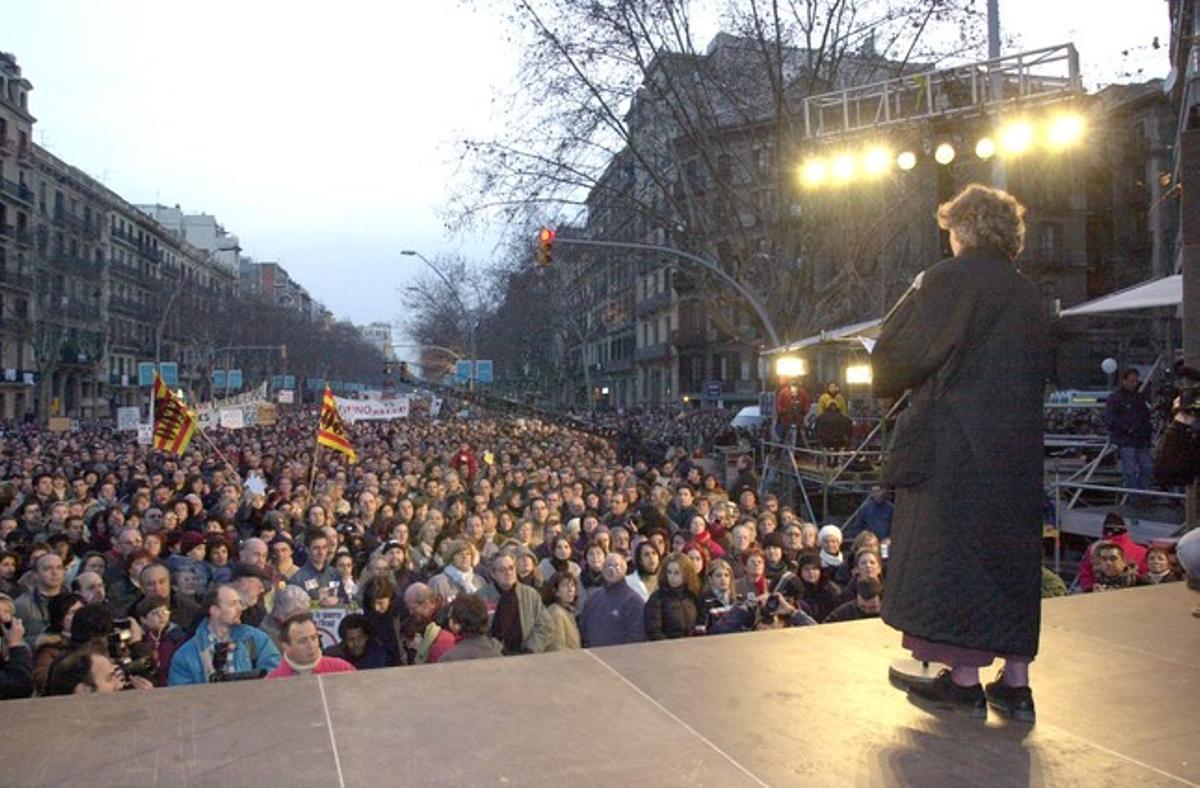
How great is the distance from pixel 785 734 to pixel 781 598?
413 centimetres

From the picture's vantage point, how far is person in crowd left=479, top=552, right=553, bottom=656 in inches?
254

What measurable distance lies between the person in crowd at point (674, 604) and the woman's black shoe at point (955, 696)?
3.95m

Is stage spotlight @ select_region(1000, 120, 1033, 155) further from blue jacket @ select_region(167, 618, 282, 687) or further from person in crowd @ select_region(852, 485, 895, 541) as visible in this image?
blue jacket @ select_region(167, 618, 282, 687)

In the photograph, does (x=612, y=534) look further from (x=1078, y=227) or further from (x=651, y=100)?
(x=1078, y=227)

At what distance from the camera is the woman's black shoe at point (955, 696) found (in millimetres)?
2762

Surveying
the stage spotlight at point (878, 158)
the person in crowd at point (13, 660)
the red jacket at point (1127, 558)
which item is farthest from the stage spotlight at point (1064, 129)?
the person in crowd at point (13, 660)

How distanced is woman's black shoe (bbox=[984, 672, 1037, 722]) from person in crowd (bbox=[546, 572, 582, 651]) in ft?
12.1

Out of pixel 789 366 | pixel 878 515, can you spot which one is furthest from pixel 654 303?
pixel 878 515

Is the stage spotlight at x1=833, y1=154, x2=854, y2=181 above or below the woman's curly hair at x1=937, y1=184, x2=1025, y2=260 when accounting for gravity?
above

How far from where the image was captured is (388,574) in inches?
273

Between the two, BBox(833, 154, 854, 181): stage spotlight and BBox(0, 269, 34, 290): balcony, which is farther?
BBox(0, 269, 34, 290): balcony

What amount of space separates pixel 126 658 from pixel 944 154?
8239 mm

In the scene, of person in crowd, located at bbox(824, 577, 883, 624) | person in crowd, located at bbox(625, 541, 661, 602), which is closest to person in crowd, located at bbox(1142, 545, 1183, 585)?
person in crowd, located at bbox(824, 577, 883, 624)

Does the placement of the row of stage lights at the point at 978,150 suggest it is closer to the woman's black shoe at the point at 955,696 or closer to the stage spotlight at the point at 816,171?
the stage spotlight at the point at 816,171
